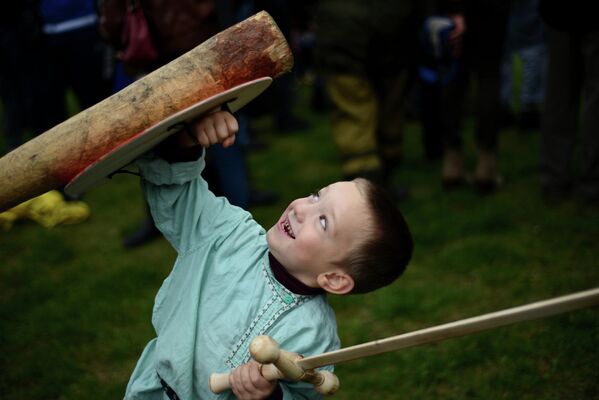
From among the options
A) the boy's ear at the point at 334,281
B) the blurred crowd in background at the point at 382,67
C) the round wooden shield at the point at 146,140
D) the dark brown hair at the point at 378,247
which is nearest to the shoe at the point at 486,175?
the blurred crowd in background at the point at 382,67

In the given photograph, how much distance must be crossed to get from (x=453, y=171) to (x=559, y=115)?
83cm

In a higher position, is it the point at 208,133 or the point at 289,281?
the point at 208,133

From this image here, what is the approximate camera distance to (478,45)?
13.9ft

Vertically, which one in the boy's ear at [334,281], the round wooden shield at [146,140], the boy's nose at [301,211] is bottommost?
the boy's ear at [334,281]

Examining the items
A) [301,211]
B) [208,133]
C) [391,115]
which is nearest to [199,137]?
[208,133]

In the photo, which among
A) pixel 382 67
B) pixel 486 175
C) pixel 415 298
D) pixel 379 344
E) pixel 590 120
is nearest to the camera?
pixel 379 344

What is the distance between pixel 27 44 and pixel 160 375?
154 inches

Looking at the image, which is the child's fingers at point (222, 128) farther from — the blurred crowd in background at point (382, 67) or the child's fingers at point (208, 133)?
the blurred crowd in background at point (382, 67)

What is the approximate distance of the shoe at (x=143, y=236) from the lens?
4395 mm

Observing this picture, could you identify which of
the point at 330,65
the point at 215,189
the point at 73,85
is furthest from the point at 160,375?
the point at 73,85

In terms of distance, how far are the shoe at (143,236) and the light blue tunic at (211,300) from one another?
248cm

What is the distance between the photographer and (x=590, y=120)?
3.96m

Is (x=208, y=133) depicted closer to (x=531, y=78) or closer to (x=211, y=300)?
(x=211, y=300)

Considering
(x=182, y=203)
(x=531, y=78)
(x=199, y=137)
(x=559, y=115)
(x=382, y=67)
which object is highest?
(x=199, y=137)
